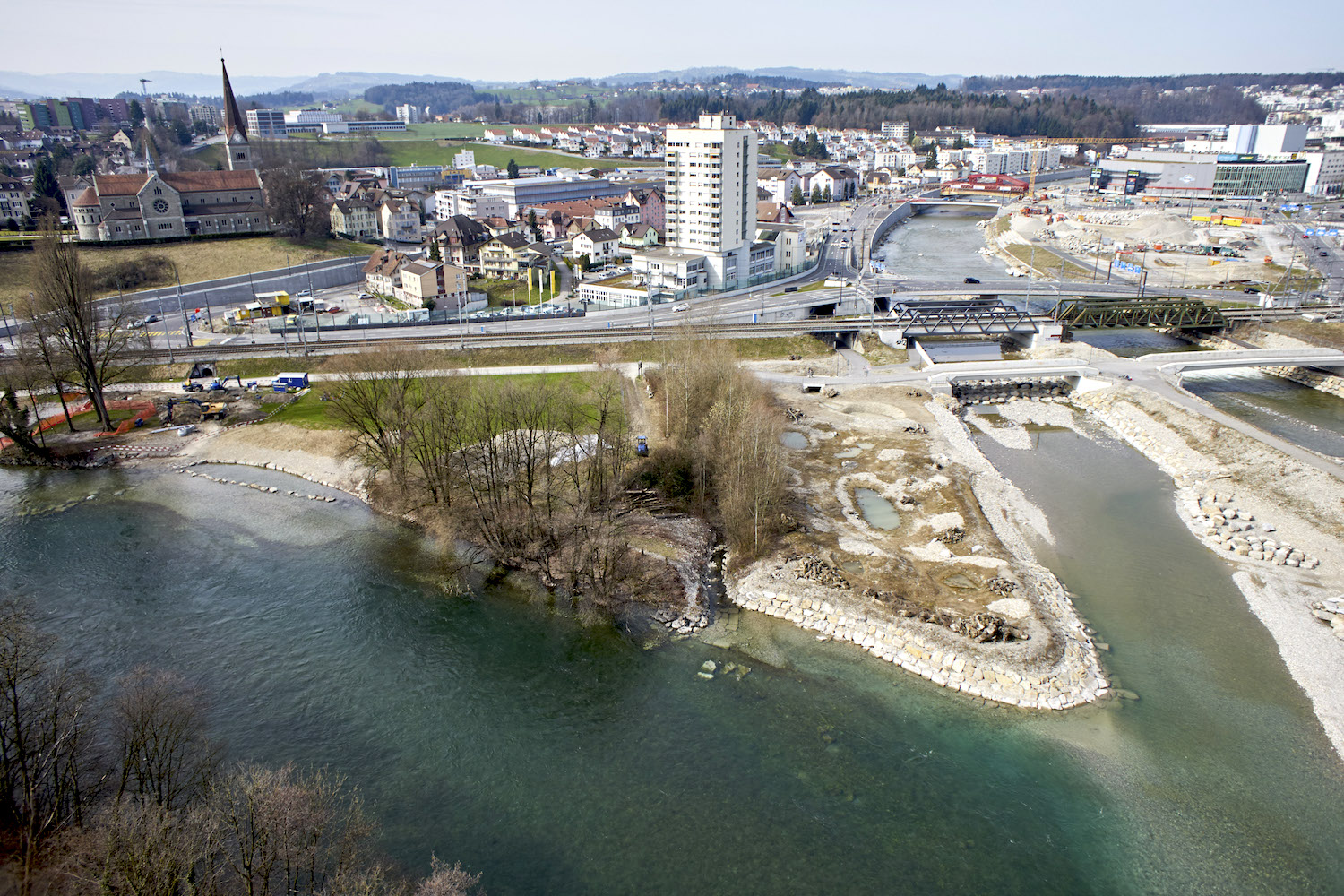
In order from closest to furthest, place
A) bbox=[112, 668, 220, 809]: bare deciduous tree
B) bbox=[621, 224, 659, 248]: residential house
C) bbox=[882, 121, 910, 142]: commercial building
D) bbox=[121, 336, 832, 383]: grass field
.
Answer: bbox=[112, 668, 220, 809]: bare deciduous tree, bbox=[121, 336, 832, 383]: grass field, bbox=[621, 224, 659, 248]: residential house, bbox=[882, 121, 910, 142]: commercial building

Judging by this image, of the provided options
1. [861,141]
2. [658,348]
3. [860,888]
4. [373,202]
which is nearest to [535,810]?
[860,888]

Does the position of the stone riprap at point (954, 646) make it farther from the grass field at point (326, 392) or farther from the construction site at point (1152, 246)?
the construction site at point (1152, 246)

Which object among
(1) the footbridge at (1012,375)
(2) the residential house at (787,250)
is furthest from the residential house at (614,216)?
(1) the footbridge at (1012,375)

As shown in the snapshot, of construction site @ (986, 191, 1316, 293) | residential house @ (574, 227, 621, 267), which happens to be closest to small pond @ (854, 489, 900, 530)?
construction site @ (986, 191, 1316, 293)

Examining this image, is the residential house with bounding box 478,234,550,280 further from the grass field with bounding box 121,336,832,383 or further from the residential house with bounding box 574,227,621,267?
the grass field with bounding box 121,336,832,383

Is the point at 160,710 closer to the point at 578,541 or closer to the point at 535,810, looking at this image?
the point at 535,810

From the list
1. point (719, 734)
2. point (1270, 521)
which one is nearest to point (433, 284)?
point (719, 734)
